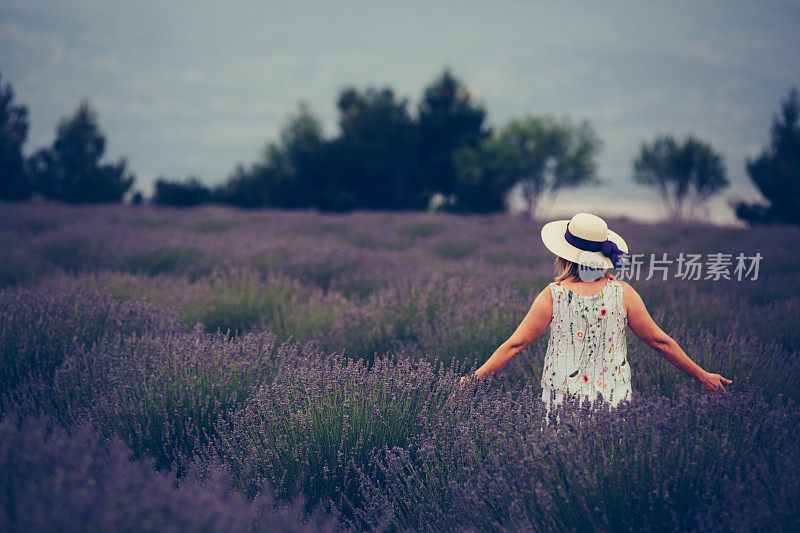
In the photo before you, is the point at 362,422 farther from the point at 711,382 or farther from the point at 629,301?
the point at 711,382

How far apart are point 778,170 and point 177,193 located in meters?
25.6

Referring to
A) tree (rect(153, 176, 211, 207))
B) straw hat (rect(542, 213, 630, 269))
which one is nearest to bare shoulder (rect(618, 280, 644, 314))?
straw hat (rect(542, 213, 630, 269))

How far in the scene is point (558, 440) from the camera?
1.90 m

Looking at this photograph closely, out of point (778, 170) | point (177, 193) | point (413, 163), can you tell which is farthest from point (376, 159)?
point (778, 170)

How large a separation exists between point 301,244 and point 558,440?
613 cm

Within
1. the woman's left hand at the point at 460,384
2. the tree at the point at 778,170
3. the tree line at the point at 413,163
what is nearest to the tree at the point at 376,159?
the tree line at the point at 413,163

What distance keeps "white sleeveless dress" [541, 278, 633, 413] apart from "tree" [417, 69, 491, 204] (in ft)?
100

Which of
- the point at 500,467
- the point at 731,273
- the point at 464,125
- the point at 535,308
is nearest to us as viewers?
the point at 500,467

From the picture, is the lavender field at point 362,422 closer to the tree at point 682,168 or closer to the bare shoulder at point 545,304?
the bare shoulder at point 545,304

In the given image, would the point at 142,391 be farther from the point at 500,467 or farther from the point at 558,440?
the point at 558,440

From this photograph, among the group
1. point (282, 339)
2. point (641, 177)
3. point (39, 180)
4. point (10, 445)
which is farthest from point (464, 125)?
point (10, 445)

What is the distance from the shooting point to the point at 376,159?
102ft

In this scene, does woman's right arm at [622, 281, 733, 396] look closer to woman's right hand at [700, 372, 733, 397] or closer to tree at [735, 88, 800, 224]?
woman's right hand at [700, 372, 733, 397]

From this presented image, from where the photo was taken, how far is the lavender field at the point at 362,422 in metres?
1.48
